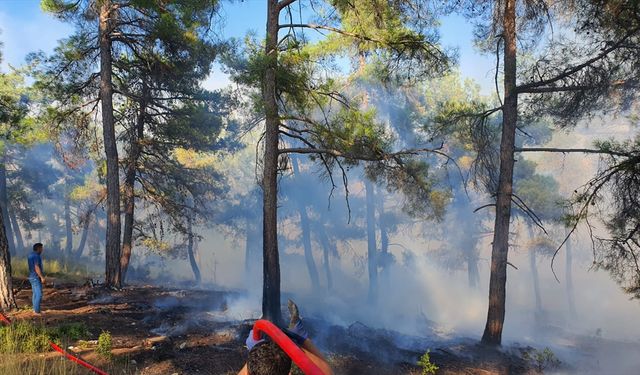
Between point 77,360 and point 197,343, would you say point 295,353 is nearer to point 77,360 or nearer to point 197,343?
point 77,360

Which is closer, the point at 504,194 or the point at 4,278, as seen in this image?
the point at 4,278

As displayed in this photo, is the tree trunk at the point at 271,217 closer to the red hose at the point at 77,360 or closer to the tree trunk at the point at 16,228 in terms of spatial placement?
the red hose at the point at 77,360

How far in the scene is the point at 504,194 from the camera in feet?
35.4

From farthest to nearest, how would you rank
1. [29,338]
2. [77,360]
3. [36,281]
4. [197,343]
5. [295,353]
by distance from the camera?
1. [36,281]
2. [197,343]
3. [29,338]
4. [77,360]
5. [295,353]

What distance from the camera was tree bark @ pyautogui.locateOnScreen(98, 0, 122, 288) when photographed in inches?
548

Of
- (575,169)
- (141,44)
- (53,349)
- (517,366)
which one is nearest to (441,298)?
(517,366)

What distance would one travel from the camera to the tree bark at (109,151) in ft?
45.7

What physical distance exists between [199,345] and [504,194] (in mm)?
7873

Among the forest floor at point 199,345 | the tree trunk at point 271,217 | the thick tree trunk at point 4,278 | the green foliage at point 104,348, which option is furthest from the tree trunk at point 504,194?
the thick tree trunk at point 4,278

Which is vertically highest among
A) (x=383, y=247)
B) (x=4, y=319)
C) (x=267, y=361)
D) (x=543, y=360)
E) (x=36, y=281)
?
(x=267, y=361)

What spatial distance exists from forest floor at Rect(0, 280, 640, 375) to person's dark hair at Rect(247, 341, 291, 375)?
3703 mm

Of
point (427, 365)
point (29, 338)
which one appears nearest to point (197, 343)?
point (29, 338)

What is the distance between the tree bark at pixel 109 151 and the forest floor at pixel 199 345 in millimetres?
1264

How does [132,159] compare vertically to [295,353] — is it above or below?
above
